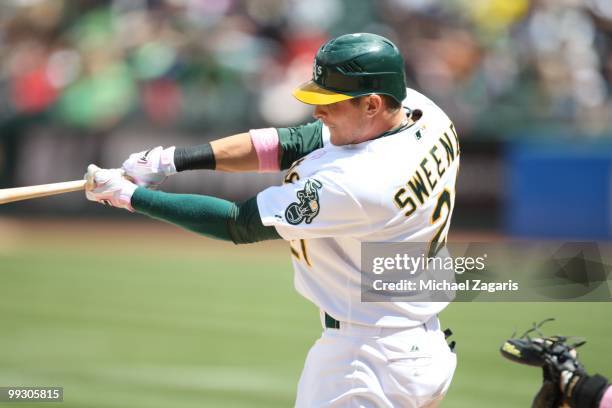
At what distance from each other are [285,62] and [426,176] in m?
12.4

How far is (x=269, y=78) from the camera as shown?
15.5m

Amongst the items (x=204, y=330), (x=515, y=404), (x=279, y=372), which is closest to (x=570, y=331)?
(x=515, y=404)

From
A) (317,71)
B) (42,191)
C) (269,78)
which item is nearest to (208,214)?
(317,71)

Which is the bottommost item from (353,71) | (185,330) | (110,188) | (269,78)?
(185,330)

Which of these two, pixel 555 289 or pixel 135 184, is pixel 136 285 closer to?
pixel 555 289

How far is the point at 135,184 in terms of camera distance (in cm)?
403

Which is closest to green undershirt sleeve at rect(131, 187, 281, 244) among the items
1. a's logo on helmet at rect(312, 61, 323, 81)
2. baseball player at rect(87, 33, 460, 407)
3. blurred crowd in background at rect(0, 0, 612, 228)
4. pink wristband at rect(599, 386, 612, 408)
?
baseball player at rect(87, 33, 460, 407)

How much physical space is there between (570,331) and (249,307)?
10.6 feet

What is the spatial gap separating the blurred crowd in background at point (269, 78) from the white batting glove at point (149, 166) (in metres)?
10.4

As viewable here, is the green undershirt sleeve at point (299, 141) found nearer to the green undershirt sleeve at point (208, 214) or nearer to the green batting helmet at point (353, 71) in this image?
the green batting helmet at point (353, 71)

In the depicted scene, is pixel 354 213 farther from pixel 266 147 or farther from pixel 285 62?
pixel 285 62

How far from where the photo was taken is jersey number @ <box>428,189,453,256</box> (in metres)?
3.82

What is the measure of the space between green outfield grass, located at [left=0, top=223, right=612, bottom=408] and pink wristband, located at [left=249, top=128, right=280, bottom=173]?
2842 millimetres

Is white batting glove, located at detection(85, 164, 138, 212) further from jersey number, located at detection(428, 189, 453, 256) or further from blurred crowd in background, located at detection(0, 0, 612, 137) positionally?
blurred crowd in background, located at detection(0, 0, 612, 137)
